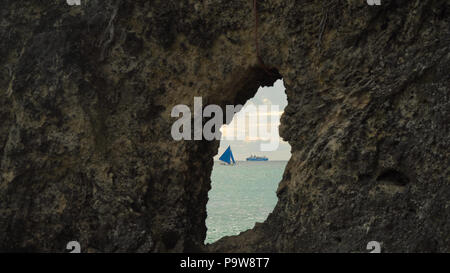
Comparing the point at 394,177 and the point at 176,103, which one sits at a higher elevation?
the point at 176,103

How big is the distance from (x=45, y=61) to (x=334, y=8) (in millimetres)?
3335

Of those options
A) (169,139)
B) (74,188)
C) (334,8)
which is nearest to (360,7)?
(334,8)

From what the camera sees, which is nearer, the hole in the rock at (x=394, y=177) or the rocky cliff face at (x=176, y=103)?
the hole in the rock at (x=394, y=177)

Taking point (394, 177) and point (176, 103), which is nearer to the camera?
point (394, 177)

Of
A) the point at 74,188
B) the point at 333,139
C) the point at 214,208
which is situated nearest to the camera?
the point at 333,139

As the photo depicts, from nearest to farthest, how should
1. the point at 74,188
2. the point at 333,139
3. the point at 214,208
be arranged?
the point at 333,139 → the point at 74,188 → the point at 214,208

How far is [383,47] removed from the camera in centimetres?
526

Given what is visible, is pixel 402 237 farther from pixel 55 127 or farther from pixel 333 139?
pixel 55 127

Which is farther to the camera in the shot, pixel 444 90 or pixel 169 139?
pixel 169 139

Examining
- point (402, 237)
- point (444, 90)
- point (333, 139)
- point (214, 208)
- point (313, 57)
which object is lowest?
point (214, 208)

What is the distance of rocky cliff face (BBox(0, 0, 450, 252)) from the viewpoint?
5223 millimetres

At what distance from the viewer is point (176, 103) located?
20.1ft

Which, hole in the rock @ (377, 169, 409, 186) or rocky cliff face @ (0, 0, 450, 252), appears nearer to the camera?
hole in the rock @ (377, 169, 409, 186)

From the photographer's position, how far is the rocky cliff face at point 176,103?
5.22 metres
